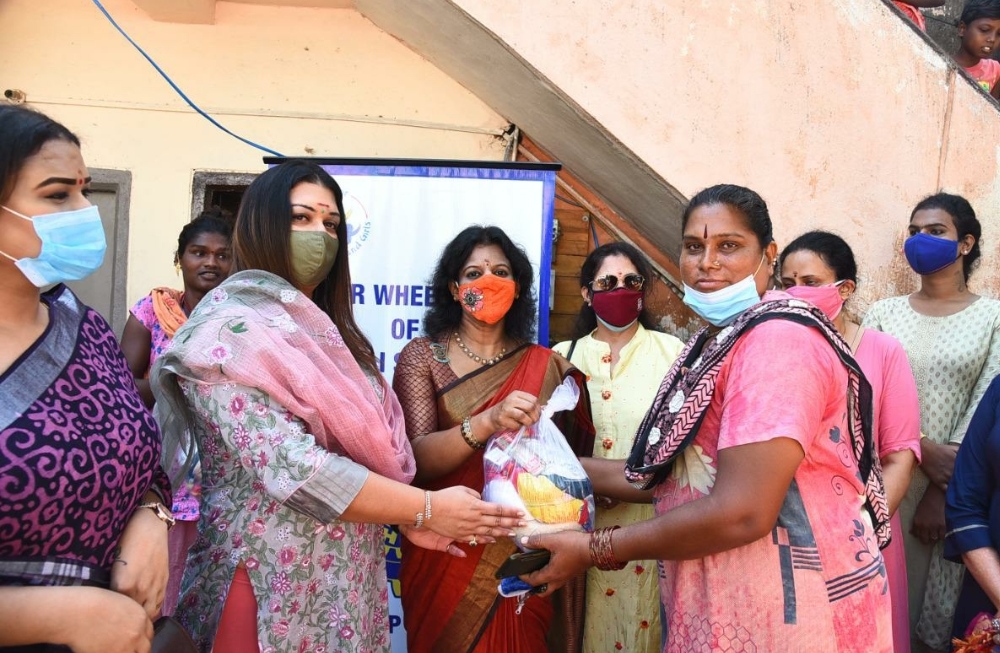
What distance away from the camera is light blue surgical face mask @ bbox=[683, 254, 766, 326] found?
1938 millimetres

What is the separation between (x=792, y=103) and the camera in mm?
3770

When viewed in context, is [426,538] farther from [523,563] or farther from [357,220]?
[357,220]

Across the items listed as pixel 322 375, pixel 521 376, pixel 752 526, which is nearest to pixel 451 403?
pixel 521 376

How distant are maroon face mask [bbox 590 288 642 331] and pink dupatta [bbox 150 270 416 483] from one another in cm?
154

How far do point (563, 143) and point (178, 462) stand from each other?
309 centimetres

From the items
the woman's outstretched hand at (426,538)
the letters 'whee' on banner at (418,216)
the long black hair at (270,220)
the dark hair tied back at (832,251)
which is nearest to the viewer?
the long black hair at (270,220)

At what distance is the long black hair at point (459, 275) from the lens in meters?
3.13

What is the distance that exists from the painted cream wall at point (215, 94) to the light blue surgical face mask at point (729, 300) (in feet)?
10.5

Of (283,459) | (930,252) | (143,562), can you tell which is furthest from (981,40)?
(143,562)

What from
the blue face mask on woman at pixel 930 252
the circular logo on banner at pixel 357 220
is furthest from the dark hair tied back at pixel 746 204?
the circular logo on banner at pixel 357 220

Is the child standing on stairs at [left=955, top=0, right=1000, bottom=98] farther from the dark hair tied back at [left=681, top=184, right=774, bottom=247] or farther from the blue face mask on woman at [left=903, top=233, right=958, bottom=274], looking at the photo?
the dark hair tied back at [left=681, top=184, right=774, bottom=247]

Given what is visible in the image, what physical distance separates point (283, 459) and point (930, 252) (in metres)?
2.84

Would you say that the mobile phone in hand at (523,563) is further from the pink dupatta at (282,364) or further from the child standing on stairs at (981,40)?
the child standing on stairs at (981,40)

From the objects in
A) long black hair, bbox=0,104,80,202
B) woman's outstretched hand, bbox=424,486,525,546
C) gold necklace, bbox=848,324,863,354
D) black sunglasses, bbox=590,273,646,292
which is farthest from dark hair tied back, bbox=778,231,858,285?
long black hair, bbox=0,104,80,202
